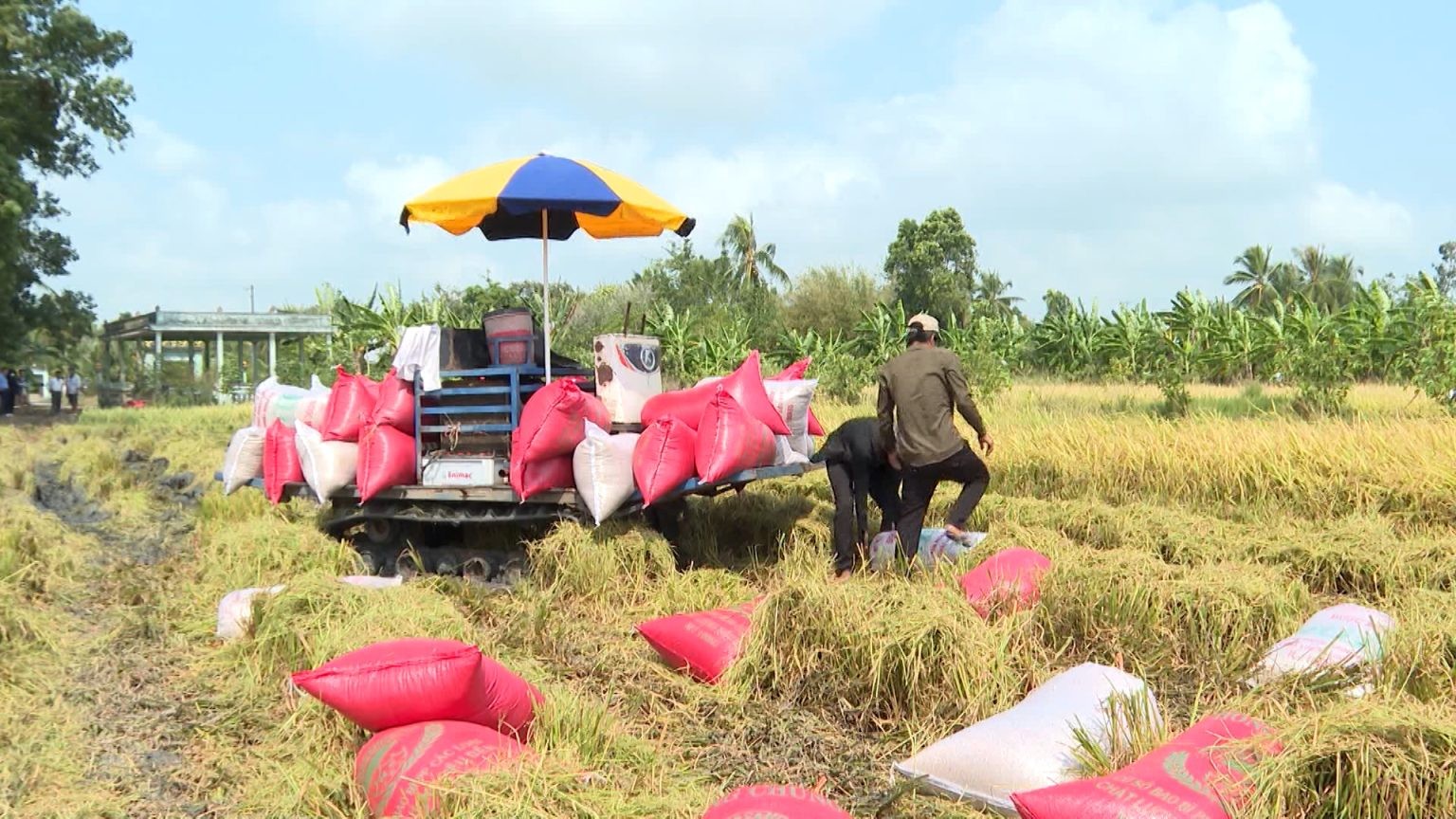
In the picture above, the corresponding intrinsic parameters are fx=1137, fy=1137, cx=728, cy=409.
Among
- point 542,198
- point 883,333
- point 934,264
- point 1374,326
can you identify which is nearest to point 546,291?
point 542,198

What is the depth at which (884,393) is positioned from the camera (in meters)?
6.32

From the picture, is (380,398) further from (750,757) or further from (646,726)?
(750,757)

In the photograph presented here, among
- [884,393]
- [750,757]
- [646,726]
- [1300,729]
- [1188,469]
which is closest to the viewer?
[1300,729]

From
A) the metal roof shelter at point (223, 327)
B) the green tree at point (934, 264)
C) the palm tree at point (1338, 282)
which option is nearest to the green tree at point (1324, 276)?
the palm tree at point (1338, 282)

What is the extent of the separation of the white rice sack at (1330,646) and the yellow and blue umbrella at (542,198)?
405cm

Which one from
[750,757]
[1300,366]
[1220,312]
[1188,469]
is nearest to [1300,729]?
[750,757]

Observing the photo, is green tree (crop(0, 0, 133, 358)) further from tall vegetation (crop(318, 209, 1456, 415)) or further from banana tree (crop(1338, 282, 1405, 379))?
banana tree (crop(1338, 282, 1405, 379))

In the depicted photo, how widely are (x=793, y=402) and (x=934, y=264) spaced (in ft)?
109

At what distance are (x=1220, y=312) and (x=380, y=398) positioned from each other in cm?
2272

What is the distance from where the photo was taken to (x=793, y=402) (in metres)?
6.88

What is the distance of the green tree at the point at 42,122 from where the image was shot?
24031 millimetres

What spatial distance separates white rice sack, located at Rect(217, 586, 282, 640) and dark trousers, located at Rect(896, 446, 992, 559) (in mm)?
3213

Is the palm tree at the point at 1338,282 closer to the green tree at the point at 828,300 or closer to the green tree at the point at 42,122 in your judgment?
the green tree at the point at 828,300

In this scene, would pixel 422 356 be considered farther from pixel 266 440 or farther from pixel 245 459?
pixel 245 459
